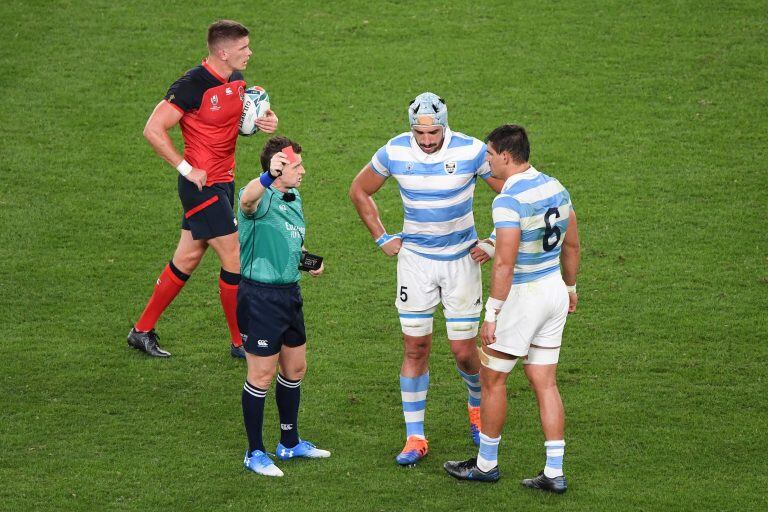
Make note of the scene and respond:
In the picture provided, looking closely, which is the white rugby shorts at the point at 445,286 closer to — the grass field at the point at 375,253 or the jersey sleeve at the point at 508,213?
the jersey sleeve at the point at 508,213

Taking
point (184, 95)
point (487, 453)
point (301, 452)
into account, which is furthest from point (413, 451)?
point (184, 95)

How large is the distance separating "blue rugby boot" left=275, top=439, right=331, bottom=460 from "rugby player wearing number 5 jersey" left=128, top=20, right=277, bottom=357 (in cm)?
167

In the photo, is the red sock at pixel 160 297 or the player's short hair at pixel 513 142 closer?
the player's short hair at pixel 513 142

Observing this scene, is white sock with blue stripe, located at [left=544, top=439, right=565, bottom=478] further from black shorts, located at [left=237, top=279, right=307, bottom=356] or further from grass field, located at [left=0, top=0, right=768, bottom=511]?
black shorts, located at [left=237, top=279, right=307, bottom=356]

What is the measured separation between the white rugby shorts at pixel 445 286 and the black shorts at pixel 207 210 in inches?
74.5

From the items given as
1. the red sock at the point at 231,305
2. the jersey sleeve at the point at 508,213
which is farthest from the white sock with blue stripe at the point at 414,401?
the red sock at the point at 231,305

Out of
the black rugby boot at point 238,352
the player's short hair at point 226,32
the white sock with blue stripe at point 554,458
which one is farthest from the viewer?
the black rugby boot at point 238,352

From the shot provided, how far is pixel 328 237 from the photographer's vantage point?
35.5 feet

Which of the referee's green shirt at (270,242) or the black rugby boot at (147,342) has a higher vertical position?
the referee's green shirt at (270,242)

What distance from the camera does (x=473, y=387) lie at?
7.59 meters

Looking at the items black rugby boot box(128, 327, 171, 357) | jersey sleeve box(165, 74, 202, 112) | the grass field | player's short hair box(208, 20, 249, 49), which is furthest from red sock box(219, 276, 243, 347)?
player's short hair box(208, 20, 249, 49)

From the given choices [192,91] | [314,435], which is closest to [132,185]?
[192,91]

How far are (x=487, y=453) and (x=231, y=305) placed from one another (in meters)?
2.74

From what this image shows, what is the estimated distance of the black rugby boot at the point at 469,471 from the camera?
6977 millimetres
